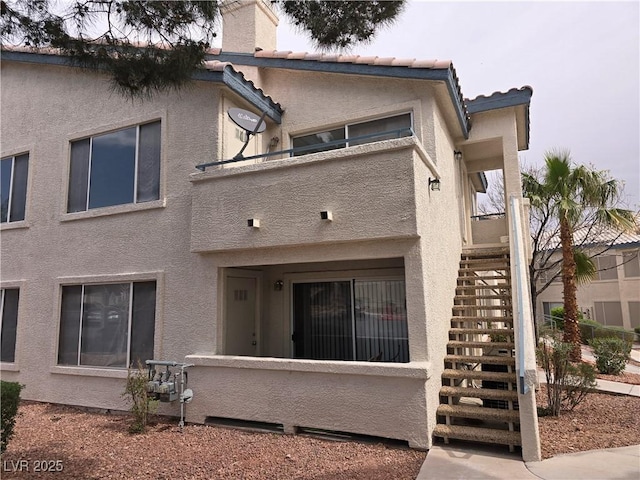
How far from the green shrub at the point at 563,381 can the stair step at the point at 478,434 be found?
2596mm

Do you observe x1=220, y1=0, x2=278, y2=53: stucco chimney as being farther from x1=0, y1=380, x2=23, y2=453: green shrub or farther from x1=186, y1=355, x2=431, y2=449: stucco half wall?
x1=0, y1=380, x2=23, y2=453: green shrub

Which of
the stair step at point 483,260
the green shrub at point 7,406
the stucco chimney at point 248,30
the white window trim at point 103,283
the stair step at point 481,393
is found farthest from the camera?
the stucco chimney at point 248,30

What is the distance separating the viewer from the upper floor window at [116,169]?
9461 millimetres

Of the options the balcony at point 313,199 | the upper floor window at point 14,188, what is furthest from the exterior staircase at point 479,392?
the upper floor window at point 14,188

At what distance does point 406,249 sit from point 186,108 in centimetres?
584

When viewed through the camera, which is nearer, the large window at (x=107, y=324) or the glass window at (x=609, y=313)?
the large window at (x=107, y=324)

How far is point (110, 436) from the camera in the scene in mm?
7199

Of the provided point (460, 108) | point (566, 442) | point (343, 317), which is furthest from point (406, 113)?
point (566, 442)

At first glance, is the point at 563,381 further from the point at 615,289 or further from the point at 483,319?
the point at 615,289

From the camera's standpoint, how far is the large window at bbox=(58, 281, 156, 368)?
8.86m

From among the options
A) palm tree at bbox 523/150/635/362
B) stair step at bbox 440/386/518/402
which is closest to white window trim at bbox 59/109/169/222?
stair step at bbox 440/386/518/402

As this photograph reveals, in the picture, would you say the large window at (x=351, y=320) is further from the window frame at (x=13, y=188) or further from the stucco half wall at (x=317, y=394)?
the window frame at (x=13, y=188)

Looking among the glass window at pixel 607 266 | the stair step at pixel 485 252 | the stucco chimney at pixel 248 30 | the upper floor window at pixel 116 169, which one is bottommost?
the stair step at pixel 485 252

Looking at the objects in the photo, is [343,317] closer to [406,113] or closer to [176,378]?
Answer: [176,378]
